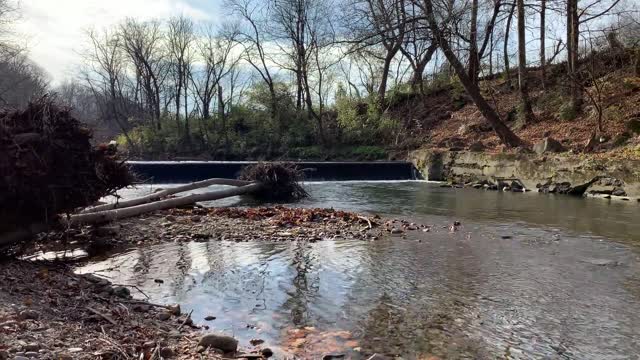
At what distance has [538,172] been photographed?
1772 cm

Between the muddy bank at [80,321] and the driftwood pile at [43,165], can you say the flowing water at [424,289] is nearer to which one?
the muddy bank at [80,321]

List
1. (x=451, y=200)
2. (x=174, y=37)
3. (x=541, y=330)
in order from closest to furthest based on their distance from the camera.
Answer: (x=541, y=330) → (x=451, y=200) → (x=174, y=37)

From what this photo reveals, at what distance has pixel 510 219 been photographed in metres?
11.7

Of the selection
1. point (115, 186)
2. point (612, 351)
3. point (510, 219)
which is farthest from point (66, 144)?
point (510, 219)

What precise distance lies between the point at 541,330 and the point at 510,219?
23.3ft

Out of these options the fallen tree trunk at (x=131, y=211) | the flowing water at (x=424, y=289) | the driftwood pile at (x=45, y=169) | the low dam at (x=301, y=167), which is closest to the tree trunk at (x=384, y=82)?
the low dam at (x=301, y=167)

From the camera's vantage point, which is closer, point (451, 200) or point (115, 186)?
point (115, 186)

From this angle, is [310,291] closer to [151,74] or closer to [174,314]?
[174,314]

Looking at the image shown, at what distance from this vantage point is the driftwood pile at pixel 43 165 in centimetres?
646

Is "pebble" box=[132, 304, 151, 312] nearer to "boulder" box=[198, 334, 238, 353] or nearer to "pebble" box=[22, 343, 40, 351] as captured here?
"boulder" box=[198, 334, 238, 353]

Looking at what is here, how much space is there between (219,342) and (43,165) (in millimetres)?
3802

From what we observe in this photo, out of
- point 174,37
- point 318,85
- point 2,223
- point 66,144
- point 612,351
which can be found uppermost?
point 174,37

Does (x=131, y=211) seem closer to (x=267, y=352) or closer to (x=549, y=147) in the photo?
(x=267, y=352)

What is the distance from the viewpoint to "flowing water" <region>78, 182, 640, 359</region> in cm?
466
